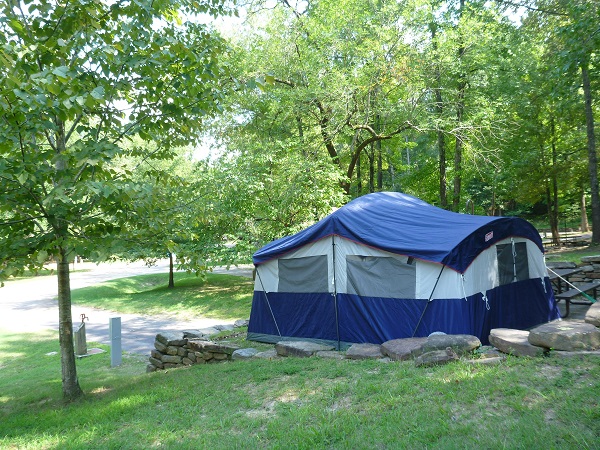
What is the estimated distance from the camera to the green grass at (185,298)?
16.2 m

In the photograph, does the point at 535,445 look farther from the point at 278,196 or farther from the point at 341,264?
the point at 278,196

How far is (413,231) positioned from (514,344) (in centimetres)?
311

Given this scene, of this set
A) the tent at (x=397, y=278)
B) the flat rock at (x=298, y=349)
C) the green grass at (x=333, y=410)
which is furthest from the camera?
the tent at (x=397, y=278)

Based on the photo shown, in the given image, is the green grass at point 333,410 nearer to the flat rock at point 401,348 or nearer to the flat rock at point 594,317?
the flat rock at point 401,348

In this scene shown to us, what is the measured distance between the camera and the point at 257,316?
9.52 meters

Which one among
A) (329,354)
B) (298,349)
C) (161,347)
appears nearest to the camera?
(329,354)

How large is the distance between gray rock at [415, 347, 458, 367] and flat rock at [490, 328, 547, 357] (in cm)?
63

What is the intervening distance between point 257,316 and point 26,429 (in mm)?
4783

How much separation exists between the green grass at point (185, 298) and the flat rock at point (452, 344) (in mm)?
9353

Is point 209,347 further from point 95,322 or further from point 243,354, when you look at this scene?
point 95,322

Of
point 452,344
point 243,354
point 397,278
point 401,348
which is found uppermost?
point 397,278

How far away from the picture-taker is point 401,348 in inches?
242

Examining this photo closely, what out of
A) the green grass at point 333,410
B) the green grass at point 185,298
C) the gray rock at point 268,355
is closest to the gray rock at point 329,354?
the green grass at point 333,410

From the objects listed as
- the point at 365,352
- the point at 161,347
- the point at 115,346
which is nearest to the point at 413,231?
the point at 365,352
